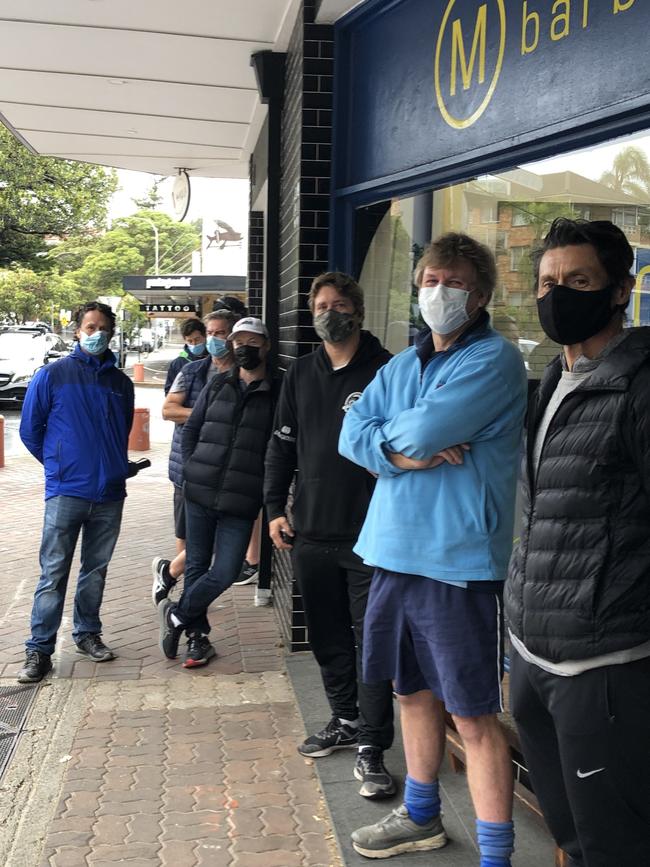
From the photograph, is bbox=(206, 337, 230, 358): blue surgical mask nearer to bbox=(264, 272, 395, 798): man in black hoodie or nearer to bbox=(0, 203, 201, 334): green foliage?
bbox=(264, 272, 395, 798): man in black hoodie

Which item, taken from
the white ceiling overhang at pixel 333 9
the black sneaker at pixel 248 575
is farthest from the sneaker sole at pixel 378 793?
the white ceiling overhang at pixel 333 9

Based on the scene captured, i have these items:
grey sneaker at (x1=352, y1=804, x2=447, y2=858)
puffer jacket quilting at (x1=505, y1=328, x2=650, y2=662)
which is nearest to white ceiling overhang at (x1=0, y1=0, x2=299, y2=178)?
puffer jacket quilting at (x1=505, y1=328, x2=650, y2=662)

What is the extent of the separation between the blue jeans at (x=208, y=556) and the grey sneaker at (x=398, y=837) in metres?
2.05

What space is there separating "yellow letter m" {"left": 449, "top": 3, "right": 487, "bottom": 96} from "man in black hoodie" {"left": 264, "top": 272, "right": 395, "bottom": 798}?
1.11 metres

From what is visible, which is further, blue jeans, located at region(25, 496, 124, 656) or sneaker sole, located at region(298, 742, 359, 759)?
blue jeans, located at region(25, 496, 124, 656)

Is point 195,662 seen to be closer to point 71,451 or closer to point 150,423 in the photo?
point 71,451

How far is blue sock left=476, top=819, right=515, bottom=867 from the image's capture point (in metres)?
2.91

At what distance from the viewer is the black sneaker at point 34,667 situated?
16.7 feet

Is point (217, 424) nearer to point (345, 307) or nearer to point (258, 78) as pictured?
point (345, 307)

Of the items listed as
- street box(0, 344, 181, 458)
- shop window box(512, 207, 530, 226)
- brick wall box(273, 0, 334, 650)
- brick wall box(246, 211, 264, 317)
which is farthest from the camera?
street box(0, 344, 181, 458)

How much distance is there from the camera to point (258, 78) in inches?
252

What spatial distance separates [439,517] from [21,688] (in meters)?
3.09

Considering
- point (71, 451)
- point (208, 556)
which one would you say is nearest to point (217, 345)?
point (71, 451)

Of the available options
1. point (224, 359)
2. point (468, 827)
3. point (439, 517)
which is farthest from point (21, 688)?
point (439, 517)
